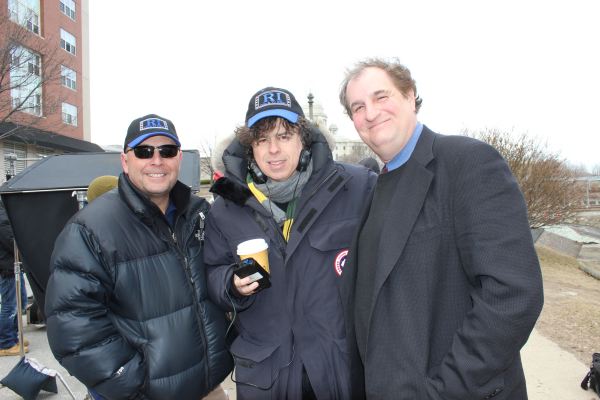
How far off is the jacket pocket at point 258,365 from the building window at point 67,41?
112 ft

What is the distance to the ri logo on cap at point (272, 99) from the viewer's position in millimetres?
2559

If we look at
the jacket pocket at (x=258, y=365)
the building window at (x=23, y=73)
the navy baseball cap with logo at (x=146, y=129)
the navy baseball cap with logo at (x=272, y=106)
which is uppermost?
the building window at (x=23, y=73)

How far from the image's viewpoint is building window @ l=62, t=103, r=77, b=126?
100ft

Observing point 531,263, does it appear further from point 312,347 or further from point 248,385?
point 248,385

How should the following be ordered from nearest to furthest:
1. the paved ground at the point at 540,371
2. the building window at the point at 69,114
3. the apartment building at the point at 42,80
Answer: the paved ground at the point at 540,371, the apartment building at the point at 42,80, the building window at the point at 69,114

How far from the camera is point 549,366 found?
5.06 m

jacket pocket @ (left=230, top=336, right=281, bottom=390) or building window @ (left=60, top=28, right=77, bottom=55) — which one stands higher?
building window @ (left=60, top=28, right=77, bottom=55)

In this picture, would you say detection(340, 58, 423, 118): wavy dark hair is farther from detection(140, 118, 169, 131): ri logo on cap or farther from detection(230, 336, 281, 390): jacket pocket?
detection(230, 336, 281, 390): jacket pocket

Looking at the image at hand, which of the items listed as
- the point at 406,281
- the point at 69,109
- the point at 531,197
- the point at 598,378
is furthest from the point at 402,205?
the point at 69,109

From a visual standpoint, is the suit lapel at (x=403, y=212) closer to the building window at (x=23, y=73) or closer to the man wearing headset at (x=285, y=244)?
the man wearing headset at (x=285, y=244)

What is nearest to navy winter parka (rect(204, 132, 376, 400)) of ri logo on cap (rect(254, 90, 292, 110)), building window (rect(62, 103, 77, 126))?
ri logo on cap (rect(254, 90, 292, 110))

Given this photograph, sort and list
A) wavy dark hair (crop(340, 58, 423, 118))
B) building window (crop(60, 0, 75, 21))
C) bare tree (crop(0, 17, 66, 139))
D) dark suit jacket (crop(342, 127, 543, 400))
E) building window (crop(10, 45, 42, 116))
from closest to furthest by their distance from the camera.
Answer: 1. dark suit jacket (crop(342, 127, 543, 400))
2. wavy dark hair (crop(340, 58, 423, 118))
3. bare tree (crop(0, 17, 66, 139))
4. building window (crop(10, 45, 42, 116))
5. building window (crop(60, 0, 75, 21))

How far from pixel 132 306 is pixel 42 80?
18.7 meters

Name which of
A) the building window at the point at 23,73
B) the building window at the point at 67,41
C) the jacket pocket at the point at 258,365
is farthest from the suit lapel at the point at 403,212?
the building window at the point at 67,41
